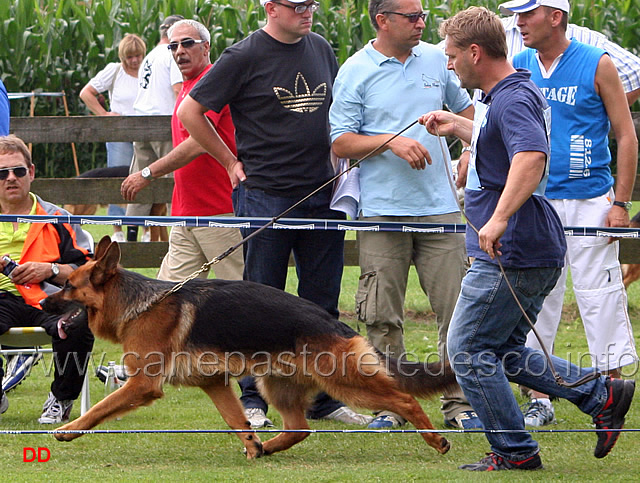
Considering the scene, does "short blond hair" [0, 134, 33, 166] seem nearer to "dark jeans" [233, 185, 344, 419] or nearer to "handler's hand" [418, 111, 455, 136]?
"dark jeans" [233, 185, 344, 419]

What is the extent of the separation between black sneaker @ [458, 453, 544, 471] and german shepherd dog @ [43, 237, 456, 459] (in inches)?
10.1

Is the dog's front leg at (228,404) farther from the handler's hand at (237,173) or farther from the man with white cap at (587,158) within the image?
the man with white cap at (587,158)

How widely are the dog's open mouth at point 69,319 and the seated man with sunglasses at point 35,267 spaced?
15.6 inches

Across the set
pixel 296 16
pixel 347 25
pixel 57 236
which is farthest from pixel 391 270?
pixel 347 25

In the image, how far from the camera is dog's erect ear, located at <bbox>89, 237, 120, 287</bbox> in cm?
468

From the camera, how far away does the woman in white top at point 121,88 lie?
10812 millimetres

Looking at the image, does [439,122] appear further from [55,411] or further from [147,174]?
[55,411]

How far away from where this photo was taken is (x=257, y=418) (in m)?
5.36

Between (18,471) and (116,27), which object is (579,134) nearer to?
(18,471)

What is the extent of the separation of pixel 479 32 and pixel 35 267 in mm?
2732

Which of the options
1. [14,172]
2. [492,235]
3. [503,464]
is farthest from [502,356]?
[14,172]

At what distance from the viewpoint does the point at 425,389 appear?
4586 millimetres

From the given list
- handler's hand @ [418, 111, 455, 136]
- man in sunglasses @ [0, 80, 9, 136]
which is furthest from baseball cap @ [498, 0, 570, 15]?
man in sunglasses @ [0, 80, 9, 136]

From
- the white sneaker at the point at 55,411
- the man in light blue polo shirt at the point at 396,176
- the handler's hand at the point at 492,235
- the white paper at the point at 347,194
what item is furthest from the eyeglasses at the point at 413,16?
the white sneaker at the point at 55,411
